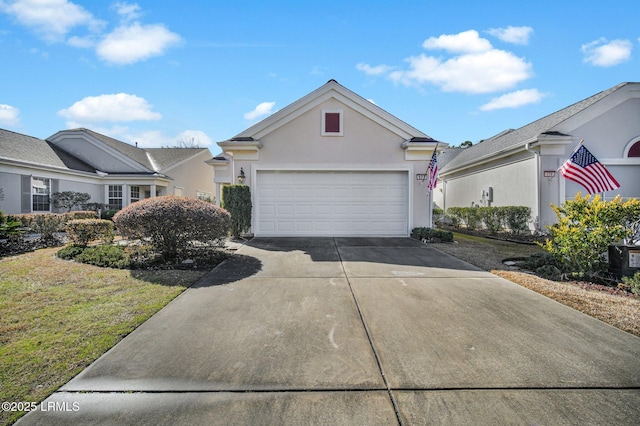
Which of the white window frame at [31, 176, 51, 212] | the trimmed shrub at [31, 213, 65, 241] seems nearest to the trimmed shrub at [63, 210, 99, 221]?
the trimmed shrub at [31, 213, 65, 241]

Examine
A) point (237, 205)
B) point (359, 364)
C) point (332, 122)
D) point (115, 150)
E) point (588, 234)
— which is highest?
point (115, 150)

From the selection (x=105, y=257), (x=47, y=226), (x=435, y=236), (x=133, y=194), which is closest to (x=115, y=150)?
(x=133, y=194)

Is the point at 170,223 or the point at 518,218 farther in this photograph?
the point at 518,218

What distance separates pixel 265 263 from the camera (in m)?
6.99

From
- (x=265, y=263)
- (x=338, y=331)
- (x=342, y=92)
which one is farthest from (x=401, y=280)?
(x=342, y=92)

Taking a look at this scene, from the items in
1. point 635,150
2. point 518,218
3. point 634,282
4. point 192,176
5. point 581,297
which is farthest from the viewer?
point 192,176

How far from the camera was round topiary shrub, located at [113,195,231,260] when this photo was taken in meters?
6.60

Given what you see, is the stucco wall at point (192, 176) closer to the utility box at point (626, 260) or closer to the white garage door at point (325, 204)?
the white garage door at point (325, 204)

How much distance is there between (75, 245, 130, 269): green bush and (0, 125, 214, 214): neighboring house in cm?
898

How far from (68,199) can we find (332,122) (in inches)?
547

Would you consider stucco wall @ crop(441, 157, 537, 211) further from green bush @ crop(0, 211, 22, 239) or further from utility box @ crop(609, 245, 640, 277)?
green bush @ crop(0, 211, 22, 239)

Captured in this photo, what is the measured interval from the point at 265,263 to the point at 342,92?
7406 mm

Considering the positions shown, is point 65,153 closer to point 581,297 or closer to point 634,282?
point 581,297

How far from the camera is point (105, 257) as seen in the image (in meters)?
6.96
